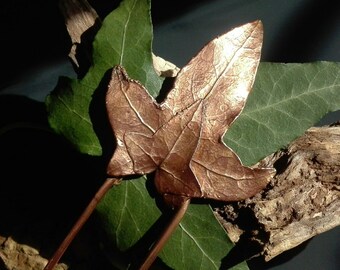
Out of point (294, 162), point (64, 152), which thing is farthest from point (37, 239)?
point (294, 162)

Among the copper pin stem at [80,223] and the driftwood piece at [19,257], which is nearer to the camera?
the copper pin stem at [80,223]

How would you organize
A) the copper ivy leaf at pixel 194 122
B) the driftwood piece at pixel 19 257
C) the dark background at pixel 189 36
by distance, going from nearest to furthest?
the copper ivy leaf at pixel 194 122
the driftwood piece at pixel 19 257
the dark background at pixel 189 36

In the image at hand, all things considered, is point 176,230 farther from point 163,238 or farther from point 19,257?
point 19,257

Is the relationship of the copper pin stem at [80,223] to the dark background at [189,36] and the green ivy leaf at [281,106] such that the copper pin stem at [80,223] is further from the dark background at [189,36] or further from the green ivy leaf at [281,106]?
the dark background at [189,36]

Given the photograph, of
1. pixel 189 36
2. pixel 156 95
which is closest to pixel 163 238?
pixel 156 95

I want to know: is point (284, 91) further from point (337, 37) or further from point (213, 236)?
point (337, 37)

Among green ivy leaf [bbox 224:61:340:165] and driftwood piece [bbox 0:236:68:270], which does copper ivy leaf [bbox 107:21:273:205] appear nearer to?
green ivy leaf [bbox 224:61:340:165]

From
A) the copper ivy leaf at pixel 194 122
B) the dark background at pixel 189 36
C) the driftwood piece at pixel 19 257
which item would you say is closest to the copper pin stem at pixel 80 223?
the copper ivy leaf at pixel 194 122

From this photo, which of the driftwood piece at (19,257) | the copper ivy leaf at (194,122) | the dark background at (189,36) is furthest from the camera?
the dark background at (189,36)
